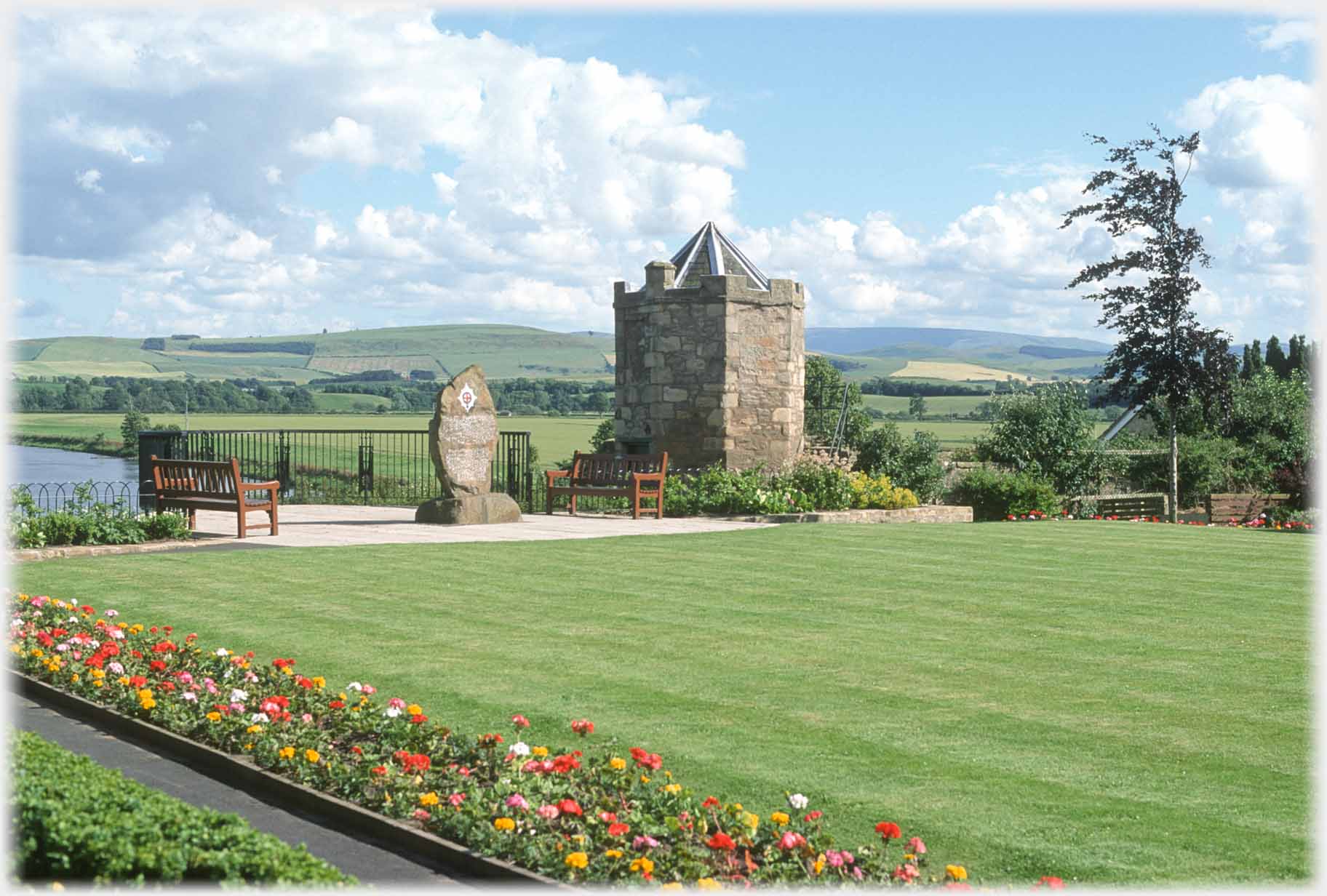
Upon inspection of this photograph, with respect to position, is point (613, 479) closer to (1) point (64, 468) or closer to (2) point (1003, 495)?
(2) point (1003, 495)

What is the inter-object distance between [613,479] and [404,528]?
13.6 feet

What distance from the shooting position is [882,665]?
8188mm

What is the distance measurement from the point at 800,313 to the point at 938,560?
32.3 feet

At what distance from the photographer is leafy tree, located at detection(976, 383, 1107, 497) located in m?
25.8

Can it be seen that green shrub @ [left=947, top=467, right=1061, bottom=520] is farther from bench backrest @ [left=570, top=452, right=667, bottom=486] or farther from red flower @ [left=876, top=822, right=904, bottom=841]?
red flower @ [left=876, top=822, right=904, bottom=841]

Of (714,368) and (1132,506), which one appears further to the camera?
(1132,506)

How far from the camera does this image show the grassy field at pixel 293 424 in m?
53.4

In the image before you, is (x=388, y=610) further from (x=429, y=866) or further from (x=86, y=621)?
(x=429, y=866)

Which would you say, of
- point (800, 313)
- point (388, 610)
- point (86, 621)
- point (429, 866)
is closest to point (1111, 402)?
point (800, 313)

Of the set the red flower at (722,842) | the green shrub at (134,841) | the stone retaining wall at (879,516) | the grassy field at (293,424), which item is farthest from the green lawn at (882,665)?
the grassy field at (293,424)

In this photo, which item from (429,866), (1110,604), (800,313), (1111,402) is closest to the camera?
(429,866)

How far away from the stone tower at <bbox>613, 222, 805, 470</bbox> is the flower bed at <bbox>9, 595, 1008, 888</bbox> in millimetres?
14769

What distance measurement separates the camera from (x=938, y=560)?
13844 millimetres

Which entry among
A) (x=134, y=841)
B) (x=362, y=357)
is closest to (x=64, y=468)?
(x=134, y=841)
